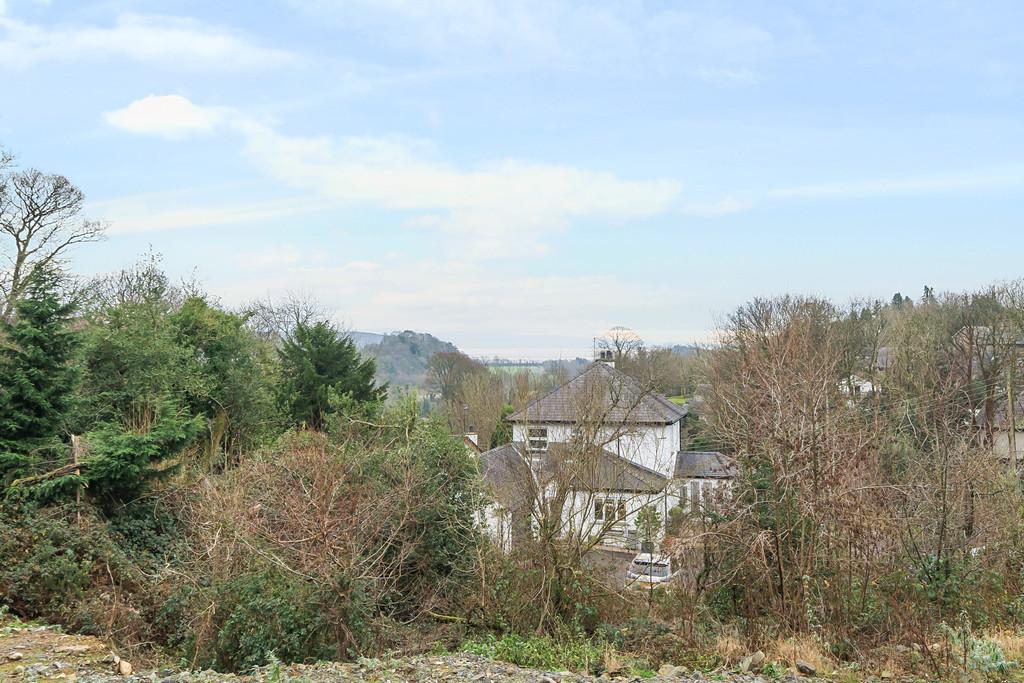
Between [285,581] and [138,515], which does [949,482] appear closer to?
[285,581]

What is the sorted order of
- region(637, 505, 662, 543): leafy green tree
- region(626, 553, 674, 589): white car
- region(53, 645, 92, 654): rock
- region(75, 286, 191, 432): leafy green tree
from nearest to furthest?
region(53, 645, 92, 654): rock, region(626, 553, 674, 589): white car, region(637, 505, 662, 543): leafy green tree, region(75, 286, 191, 432): leafy green tree

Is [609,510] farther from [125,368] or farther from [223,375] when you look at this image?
[223,375]

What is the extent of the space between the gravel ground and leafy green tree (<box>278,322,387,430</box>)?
13.3 m

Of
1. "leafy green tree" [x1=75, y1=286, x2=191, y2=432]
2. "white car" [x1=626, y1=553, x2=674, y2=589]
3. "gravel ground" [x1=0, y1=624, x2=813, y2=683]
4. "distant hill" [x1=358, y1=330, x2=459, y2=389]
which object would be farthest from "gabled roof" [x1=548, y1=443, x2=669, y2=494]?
"distant hill" [x1=358, y1=330, x2=459, y2=389]

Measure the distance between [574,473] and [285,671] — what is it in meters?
4.93

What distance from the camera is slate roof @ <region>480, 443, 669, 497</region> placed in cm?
1048

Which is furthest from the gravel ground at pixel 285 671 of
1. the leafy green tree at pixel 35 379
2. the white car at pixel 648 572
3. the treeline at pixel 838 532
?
the leafy green tree at pixel 35 379

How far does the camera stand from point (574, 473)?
34.1 feet

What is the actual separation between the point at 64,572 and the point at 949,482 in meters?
12.3

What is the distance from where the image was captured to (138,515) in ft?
39.3

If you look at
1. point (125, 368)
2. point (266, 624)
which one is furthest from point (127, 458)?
point (266, 624)

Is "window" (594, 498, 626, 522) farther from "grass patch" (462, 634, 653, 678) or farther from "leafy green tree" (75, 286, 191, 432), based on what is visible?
"leafy green tree" (75, 286, 191, 432)

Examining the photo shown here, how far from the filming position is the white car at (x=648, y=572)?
10.3 m

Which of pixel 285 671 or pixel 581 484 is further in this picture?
pixel 581 484
